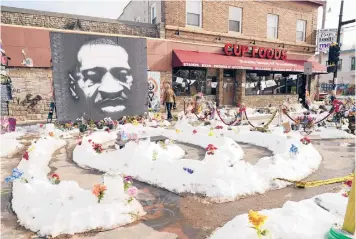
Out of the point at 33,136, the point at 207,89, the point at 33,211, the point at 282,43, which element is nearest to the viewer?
the point at 33,211

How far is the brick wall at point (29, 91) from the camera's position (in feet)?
42.3

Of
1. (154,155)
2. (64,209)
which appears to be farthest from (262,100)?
(64,209)

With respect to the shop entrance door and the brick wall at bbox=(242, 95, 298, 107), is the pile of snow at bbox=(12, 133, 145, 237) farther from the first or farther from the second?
the brick wall at bbox=(242, 95, 298, 107)

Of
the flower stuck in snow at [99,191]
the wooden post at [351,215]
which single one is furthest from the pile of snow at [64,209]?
the wooden post at [351,215]

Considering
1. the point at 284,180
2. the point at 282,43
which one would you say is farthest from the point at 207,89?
the point at 284,180

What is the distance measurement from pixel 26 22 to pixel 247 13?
14405 mm

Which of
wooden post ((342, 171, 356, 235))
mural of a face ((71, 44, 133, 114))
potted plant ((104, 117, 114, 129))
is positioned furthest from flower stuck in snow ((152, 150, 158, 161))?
mural of a face ((71, 44, 133, 114))

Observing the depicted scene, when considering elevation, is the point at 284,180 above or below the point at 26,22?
below

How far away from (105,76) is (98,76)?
326 millimetres

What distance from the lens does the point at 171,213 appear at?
4.02m

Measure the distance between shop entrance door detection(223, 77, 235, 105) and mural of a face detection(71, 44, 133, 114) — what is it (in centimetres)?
884

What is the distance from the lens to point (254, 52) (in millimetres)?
19125

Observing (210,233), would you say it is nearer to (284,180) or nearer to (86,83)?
(284,180)

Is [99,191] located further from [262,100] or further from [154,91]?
[262,100]
